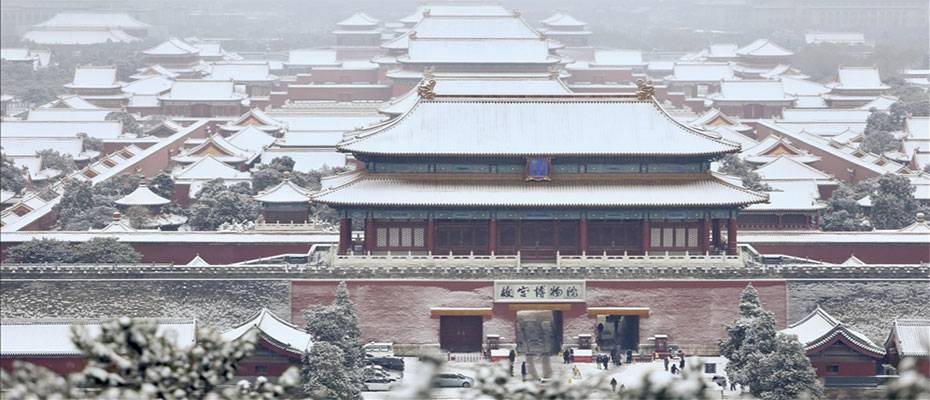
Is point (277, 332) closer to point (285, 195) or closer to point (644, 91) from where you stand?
point (644, 91)

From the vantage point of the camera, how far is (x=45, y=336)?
95.9 feet

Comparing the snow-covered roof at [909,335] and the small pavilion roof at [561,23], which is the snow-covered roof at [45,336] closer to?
the snow-covered roof at [909,335]

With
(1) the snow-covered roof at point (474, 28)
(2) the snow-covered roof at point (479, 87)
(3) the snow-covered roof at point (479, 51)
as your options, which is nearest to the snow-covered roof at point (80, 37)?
(1) the snow-covered roof at point (474, 28)

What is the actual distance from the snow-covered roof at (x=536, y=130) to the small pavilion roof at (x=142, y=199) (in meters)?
11.0

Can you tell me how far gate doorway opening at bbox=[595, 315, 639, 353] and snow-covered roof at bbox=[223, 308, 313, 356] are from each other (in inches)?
239

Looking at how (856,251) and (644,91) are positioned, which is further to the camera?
(856,251)

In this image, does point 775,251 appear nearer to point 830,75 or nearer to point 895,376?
point 895,376

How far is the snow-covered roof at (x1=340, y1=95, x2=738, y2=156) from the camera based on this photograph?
111 ft

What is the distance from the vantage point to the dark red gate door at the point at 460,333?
109 ft

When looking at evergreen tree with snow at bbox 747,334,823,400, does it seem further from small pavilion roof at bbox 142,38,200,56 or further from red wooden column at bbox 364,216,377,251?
small pavilion roof at bbox 142,38,200,56

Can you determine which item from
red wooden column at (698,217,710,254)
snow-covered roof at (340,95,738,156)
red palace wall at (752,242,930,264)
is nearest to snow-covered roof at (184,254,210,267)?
snow-covered roof at (340,95,738,156)

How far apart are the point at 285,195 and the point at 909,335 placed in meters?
16.9

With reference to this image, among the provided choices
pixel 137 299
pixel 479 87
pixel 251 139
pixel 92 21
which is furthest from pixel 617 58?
pixel 137 299

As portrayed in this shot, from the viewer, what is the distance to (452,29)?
65.2m
